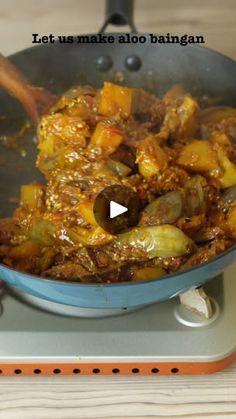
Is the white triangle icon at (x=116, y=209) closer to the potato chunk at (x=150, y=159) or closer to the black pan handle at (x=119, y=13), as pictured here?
the potato chunk at (x=150, y=159)

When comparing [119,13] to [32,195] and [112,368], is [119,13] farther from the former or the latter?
[112,368]

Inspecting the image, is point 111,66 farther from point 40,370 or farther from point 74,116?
point 40,370

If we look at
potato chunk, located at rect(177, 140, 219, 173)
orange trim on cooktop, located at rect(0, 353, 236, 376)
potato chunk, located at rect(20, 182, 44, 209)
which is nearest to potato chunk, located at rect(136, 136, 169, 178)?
potato chunk, located at rect(177, 140, 219, 173)

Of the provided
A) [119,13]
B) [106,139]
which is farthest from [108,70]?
[106,139]

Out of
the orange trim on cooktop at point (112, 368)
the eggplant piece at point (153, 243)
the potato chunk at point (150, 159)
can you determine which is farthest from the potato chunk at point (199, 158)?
the orange trim on cooktop at point (112, 368)

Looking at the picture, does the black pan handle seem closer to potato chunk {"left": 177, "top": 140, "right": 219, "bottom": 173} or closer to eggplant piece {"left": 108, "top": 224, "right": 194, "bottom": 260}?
potato chunk {"left": 177, "top": 140, "right": 219, "bottom": 173}

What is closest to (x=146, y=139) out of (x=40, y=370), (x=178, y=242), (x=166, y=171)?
(x=166, y=171)
